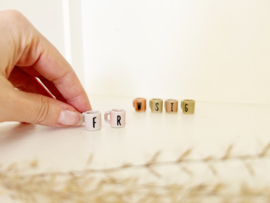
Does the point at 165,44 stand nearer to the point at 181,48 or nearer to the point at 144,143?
the point at 181,48

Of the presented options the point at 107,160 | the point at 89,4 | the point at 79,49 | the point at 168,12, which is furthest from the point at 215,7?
the point at 107,160

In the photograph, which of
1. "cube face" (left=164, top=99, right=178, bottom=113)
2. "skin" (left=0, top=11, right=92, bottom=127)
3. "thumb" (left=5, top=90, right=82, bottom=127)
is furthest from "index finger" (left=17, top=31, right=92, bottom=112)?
"cube face" (left=164, top=99, right=178, bottom=113)

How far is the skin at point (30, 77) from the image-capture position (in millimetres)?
577

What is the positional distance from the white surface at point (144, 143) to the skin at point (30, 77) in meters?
0.10

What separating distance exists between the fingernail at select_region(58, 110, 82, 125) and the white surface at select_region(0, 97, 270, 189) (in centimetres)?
5

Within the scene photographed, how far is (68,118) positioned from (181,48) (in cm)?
118

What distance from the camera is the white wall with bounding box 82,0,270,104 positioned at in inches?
58.7

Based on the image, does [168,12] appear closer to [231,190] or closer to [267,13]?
[267,13]

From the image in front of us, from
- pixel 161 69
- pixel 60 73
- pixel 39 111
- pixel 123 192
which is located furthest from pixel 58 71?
pixel 161 69

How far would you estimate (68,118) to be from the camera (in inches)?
31.8

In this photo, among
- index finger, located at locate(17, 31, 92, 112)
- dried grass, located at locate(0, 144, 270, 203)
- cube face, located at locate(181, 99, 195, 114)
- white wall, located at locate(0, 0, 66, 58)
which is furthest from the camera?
white wall, located at locate(0, 0, 66, 58)

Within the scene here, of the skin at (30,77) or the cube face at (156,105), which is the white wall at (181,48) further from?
the skin at (30,77)

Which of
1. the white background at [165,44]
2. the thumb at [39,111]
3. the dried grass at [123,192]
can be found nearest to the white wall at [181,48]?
the white background at [165,44]

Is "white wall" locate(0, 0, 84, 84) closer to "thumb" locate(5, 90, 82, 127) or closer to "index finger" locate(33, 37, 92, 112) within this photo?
"index finger" locate(33, 37, 92, 112)
